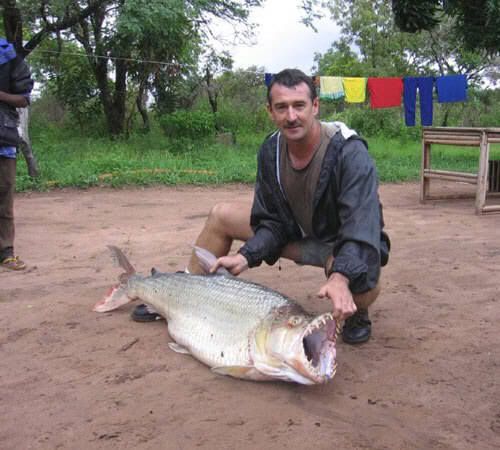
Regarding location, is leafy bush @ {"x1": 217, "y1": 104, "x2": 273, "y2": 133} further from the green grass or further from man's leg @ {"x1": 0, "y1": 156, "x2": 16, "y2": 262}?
man's leg @ {"x1": 0, "y1": 156, "x2": 16, "y2": 262}

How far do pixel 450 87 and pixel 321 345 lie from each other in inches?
442

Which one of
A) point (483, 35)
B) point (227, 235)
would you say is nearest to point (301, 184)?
point (227, 235)

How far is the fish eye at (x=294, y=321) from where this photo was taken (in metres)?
2.26

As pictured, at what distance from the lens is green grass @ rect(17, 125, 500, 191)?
912 cm

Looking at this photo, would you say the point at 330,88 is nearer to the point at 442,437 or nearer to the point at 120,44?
the point at 120,44

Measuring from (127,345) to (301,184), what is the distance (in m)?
1.19

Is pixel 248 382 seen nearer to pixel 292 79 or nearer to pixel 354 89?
pixel 292 79

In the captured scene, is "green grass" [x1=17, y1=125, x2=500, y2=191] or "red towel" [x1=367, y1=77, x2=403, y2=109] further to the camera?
"red towel" [x1=367, y1=77, x2=403, y2=109]

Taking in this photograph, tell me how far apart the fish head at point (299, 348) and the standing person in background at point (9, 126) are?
2.80 meters

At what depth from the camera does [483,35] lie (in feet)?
30.3

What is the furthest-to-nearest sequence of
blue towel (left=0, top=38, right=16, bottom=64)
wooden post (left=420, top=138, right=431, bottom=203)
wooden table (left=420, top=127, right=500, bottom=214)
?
1. wooden post (left=420, top=138, right=431, bottom=203)
2. wooden table (left=420, top=127, right=500, bottom=214)
3. blue towel (left=0, top=38, right=16, bottom=64)

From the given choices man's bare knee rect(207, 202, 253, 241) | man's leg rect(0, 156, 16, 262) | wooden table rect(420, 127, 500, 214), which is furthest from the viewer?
wooden table rect(420, 127, 500, 214)

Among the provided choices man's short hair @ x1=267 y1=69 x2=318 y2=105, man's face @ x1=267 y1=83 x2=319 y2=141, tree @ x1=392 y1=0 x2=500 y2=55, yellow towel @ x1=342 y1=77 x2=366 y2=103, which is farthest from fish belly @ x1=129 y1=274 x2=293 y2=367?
yellow towel @ x1=342 y1=77 x2=366 y2=103

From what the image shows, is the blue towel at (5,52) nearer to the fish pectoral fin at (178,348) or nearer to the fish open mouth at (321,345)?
the fish pectoral fin at (178,348)
